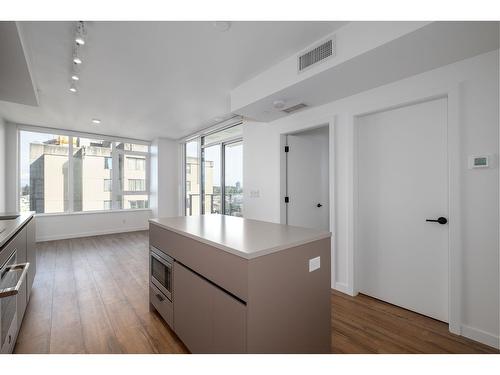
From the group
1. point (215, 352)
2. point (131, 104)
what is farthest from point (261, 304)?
point (131, 104)

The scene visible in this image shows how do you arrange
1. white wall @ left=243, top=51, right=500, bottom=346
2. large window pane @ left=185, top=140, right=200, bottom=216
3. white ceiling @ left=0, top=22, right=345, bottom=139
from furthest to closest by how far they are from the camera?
large window pane @ left=185, top=140, right=200, bottom=216 < white ceiling @ left=0, top=22, right=345, bottom=139 < white wall @ left=243, top=51, right=500, bottom=346

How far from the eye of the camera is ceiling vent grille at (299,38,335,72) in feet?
6.74

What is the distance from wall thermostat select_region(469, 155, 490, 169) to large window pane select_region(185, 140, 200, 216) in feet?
17.1

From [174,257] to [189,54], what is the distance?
6.54 feet

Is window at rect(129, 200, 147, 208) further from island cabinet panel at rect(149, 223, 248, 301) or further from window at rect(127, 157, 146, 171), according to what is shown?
island cabinet panel at rect(149, 223, 248, 301)

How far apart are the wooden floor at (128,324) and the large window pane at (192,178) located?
3.10 m

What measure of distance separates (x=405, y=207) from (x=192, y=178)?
17.1ft

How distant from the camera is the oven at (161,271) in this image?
1973 mm

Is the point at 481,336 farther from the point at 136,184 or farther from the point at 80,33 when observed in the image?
the point at 136,184

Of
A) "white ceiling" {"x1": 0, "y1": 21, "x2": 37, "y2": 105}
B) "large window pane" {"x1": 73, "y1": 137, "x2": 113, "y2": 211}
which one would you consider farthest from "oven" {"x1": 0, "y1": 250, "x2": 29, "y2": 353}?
"large window pane" {"x1": 73, "y1": 137, "x2": 113, "y2": 211}

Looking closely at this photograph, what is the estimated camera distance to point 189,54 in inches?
95.0

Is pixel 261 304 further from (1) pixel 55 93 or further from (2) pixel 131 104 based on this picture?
(1) pixel 55 93

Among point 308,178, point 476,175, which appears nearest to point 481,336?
point 476,175

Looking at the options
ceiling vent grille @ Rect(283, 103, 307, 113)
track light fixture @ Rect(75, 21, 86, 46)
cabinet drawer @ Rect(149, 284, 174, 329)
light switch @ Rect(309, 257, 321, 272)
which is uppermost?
track light fixture @ Rect(75, 21, 86, 46)
